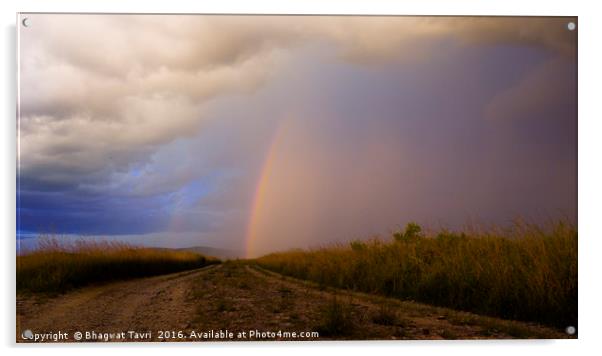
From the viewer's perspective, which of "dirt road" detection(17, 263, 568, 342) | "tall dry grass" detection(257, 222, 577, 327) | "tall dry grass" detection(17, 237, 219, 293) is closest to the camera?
"dirt road" detection(17, 263, 568, 342)

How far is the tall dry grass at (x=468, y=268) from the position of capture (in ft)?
14.7

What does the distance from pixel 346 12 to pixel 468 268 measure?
3.02 m

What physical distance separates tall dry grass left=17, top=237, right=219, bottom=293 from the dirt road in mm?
248

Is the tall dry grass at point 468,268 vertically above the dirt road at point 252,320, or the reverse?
the tall dry grass at point 468,268

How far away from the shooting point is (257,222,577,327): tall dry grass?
447 cm

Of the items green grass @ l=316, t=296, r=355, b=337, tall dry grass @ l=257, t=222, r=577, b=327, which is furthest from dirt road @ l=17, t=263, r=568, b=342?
tall dry grass @ l=257, t=222, r=577, b=327

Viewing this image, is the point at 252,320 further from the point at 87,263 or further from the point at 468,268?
the point at 87,263

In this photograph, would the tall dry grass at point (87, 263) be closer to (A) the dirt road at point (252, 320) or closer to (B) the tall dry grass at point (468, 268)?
(A) the dirt road at point (252, 320)

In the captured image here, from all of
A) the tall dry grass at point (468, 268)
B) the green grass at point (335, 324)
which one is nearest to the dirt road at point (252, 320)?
the green grass at point (335, 324)

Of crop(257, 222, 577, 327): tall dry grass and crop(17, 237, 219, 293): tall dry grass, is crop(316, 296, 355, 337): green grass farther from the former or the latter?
crop(17, 237, 219, 293): tall dry grass

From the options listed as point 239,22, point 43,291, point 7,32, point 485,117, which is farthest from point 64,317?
point 485,117

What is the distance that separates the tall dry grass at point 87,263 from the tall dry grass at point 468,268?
4.20ft

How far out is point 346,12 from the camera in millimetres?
4766
